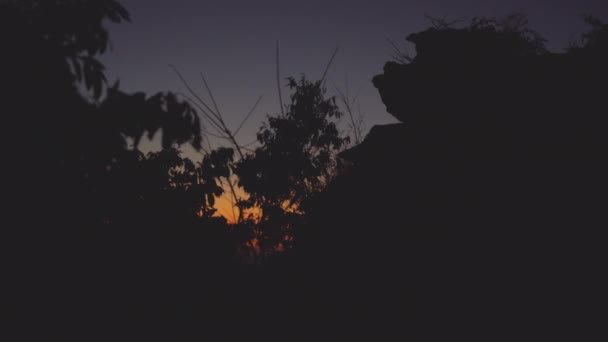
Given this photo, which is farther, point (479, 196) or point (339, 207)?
point (339, 207)

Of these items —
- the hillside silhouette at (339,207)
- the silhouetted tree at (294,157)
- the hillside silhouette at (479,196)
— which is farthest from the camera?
the silhouetted tree at (294,157)

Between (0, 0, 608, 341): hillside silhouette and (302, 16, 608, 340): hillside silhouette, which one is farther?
(302, 16, 608, 340): hillside silhouette

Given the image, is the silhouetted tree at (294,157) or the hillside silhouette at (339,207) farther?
the silhouetted tree at (294,157)

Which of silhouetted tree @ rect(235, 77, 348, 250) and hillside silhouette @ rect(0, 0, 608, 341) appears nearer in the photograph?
hillside silhouette @ rect(0, 0, 608, 341)

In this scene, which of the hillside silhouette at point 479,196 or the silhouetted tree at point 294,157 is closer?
the hillside silhouette at point 479,196

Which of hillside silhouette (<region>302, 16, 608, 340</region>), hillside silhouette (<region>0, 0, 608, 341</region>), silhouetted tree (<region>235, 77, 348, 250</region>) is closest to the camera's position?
hillside silhouette (<region>0, 0, 608, 341</region>)

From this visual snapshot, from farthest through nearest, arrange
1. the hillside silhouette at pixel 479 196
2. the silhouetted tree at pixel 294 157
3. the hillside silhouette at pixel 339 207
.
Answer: the silhouetted tree at pixel 294 157 → the hillside silhouette at pixel 479 196 → the hillside silhouette at pixel 339 207

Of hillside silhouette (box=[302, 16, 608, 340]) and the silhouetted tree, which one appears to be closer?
hillside silhouette (box=[302, 16, 608, 340])

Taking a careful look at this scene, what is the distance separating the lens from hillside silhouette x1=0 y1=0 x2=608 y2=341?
194 cm

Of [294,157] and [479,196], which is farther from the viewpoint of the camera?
[294,157]

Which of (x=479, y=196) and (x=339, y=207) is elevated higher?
(x=339, y=207)

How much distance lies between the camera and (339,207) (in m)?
7.64

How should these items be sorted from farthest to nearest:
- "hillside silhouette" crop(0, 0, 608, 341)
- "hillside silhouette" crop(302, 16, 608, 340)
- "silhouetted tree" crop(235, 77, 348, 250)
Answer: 1. "silhouetted tree" crop(235, 77, 348, 250)
2. "hillside silhouette" crop(302, 16, 608, 340)
3. "hillside silhouette" crop(0, 0, 608, 341)

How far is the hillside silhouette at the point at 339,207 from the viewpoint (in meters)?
1.94
